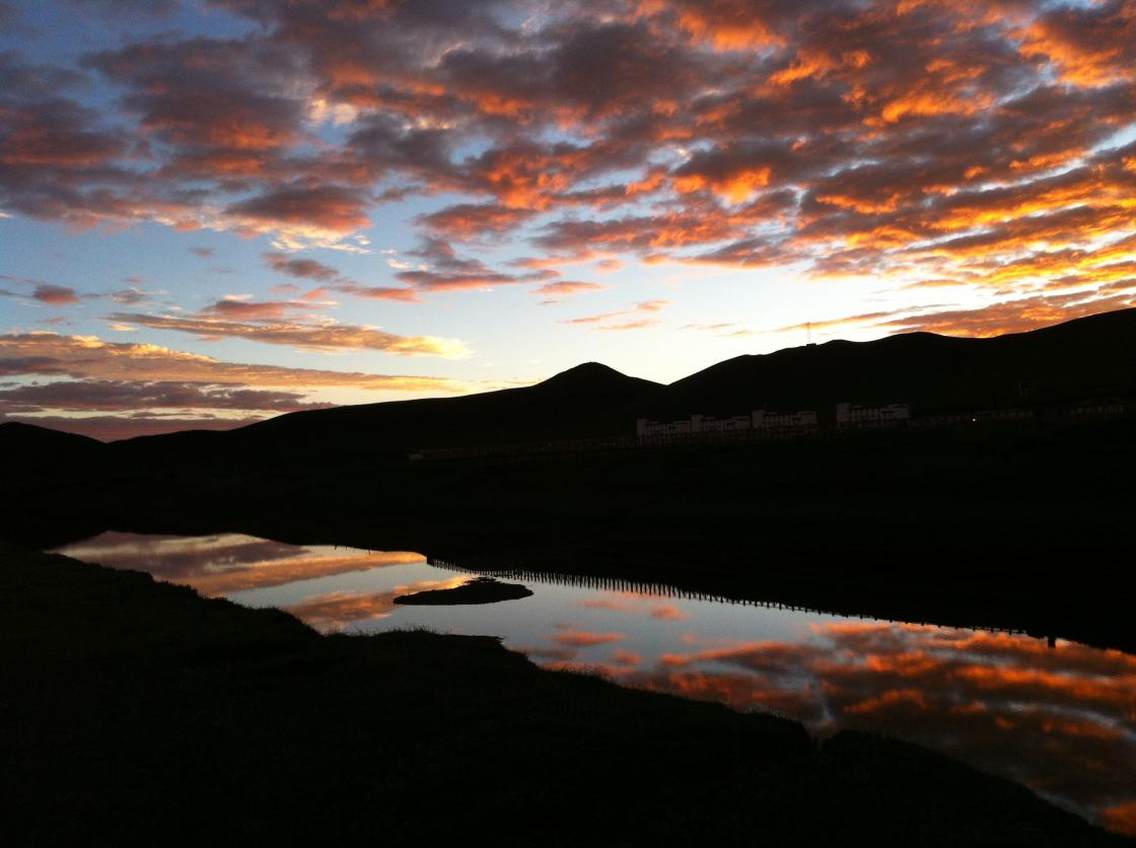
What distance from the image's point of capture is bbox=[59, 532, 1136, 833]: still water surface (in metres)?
17.4

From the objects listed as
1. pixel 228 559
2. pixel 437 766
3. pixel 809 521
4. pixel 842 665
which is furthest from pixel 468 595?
pixel 228 559

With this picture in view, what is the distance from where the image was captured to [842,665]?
2531cm

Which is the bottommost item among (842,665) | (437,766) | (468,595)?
(842,665)

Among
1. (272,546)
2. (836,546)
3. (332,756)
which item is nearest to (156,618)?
(332,756)

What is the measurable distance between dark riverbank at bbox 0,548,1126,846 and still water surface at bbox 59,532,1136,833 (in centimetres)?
242

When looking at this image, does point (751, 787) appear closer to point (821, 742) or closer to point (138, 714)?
point (821, 742)

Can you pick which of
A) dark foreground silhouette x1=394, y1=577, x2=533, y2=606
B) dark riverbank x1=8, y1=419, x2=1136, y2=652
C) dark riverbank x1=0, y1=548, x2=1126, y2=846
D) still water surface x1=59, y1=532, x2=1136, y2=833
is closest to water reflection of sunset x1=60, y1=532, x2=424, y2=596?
dark riverbank x1=8, y1=419, x2=1136, y2=652

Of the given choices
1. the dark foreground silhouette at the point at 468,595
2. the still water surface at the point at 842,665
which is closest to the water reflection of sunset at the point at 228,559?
the still water surface at the point at 842,665

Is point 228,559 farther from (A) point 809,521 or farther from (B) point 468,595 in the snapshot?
(A) point 809,521

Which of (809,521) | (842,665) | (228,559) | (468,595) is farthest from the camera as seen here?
(228,559)

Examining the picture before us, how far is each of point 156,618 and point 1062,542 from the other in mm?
42552

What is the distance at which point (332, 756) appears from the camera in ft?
51.6

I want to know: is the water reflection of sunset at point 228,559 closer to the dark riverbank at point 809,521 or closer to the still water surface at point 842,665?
the dark riverbank at point 809,521

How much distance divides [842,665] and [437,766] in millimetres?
14608
